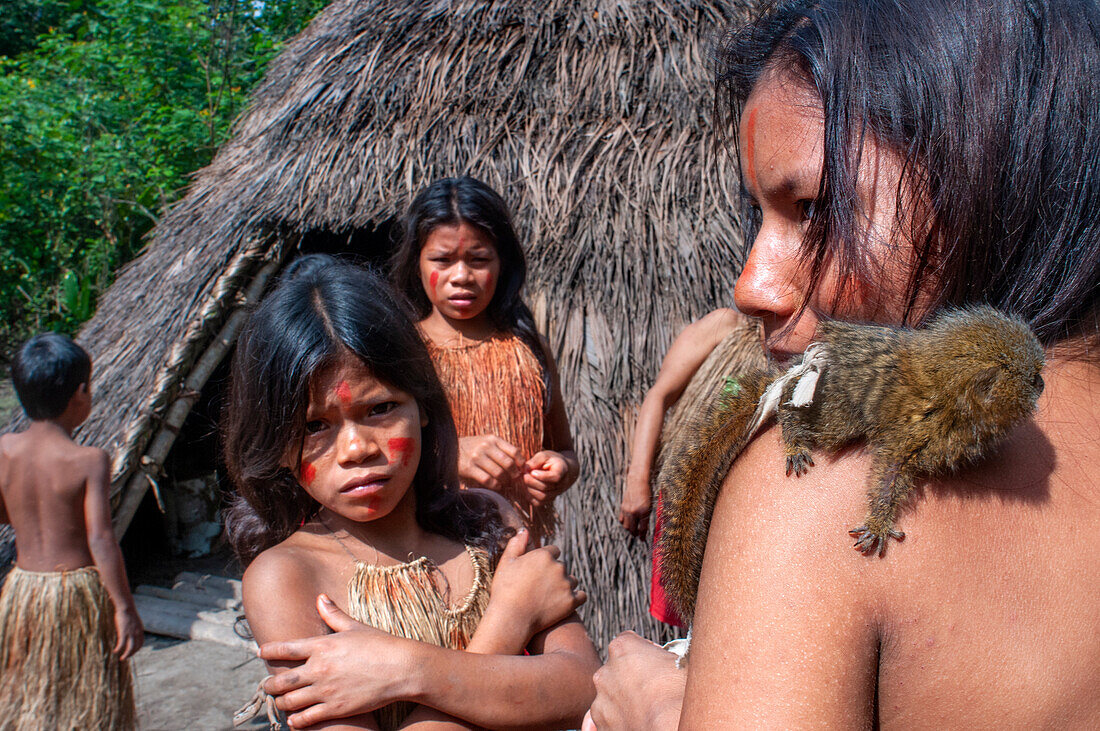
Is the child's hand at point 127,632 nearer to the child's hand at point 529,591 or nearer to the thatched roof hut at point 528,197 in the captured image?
the thatched roof hut at point 528,197

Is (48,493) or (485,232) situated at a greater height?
(485,232)

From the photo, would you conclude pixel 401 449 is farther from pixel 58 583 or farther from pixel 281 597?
pixel 58 583

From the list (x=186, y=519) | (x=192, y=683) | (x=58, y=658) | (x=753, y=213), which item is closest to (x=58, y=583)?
(x=58, y=658)

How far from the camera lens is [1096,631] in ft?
2.64

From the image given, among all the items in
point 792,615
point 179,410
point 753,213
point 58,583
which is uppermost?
point 753,213

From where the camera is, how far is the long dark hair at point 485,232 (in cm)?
311

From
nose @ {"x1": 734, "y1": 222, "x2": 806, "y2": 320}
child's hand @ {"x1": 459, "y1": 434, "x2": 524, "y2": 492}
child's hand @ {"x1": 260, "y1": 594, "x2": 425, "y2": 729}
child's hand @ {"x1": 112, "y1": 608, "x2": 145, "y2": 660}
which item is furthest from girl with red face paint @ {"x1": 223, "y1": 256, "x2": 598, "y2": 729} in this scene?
child's hand @ {"x1": 112, "y1": 608, "x2": 145, "y2": 660}

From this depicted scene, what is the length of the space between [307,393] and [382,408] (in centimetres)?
16

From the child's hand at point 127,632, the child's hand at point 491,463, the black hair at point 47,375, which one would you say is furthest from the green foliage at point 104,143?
the child's hand at point 491,463

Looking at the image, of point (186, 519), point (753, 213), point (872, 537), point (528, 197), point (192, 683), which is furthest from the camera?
point (186, 519)

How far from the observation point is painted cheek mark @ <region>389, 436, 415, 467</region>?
67.2 inches

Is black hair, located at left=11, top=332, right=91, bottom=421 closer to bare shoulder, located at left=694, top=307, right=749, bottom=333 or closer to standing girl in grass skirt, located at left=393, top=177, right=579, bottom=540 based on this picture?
standing girl in grass skirt, located at left=393, top=177, right=579, bottom=540

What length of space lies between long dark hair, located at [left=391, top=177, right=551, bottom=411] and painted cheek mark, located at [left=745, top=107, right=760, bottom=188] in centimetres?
213

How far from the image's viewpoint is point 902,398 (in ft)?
2.66
